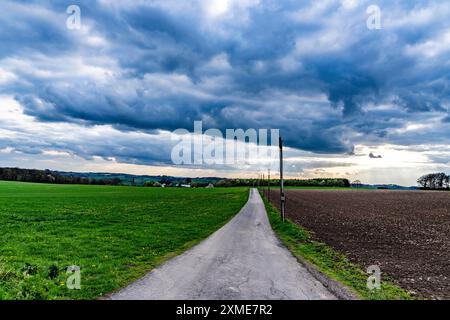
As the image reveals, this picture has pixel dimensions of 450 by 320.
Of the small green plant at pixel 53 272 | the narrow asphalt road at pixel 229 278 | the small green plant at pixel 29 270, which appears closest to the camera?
the narrow asphalt road at pixel 229 278

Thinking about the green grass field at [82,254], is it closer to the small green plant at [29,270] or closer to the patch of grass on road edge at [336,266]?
the small green plant at [29,270]

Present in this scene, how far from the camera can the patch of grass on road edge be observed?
9.38 m

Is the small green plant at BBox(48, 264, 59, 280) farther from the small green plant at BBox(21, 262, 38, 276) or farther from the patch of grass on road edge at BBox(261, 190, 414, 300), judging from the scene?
the patch of grass on road edge at BBox(261, 190, 414, 300)

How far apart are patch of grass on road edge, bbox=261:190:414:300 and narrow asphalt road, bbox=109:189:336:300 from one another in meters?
0.90

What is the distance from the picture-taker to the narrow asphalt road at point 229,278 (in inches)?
343

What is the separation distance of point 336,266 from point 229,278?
5.00 meters

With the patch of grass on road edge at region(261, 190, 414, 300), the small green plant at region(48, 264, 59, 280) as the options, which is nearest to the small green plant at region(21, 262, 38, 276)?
the small green plant at region(48, 264, 59, 280)

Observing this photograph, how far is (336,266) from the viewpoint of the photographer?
12.9 metres

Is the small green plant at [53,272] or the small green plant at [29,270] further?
the small green plant at [29,270]

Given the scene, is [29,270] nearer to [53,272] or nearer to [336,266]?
[53,272]

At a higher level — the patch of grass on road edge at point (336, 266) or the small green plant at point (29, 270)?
the small green plant at point (29, 270)

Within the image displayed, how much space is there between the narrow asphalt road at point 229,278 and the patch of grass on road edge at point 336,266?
0.90m

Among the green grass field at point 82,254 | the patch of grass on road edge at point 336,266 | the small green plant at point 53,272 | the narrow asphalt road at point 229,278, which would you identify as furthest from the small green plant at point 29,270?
the patch of grass on road edge at point 336,266
